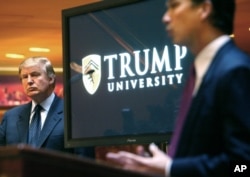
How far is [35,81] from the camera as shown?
3094 millimetres

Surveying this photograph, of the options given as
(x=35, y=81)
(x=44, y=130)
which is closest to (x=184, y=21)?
(x=44, y=130)

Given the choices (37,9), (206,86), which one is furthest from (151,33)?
(37,9)

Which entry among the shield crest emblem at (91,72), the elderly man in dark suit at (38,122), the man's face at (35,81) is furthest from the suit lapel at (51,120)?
the shield crest emblem at (91,72)

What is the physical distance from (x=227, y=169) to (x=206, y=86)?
148 mm

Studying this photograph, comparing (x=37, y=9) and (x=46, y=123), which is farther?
(x=37, y=9)

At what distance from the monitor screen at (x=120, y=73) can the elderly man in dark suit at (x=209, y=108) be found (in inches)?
32.1

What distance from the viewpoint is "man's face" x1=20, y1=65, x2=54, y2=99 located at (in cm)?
301

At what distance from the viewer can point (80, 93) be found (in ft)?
7.47

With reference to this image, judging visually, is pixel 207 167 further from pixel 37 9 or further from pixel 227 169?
pixel 37 9

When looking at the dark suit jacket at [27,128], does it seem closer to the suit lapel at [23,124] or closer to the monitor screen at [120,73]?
the suit lapel at [23,124]

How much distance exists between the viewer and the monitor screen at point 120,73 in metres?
2.02

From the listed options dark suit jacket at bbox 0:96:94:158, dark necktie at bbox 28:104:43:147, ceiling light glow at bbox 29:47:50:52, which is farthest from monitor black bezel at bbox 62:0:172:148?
ceiling light glow at bbox 29:47:50:52

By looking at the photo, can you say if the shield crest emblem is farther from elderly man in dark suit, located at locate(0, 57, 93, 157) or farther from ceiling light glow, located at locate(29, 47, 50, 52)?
ceiling light glow, located at locate(29, 47, 50, 52)

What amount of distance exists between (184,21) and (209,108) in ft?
0.62
